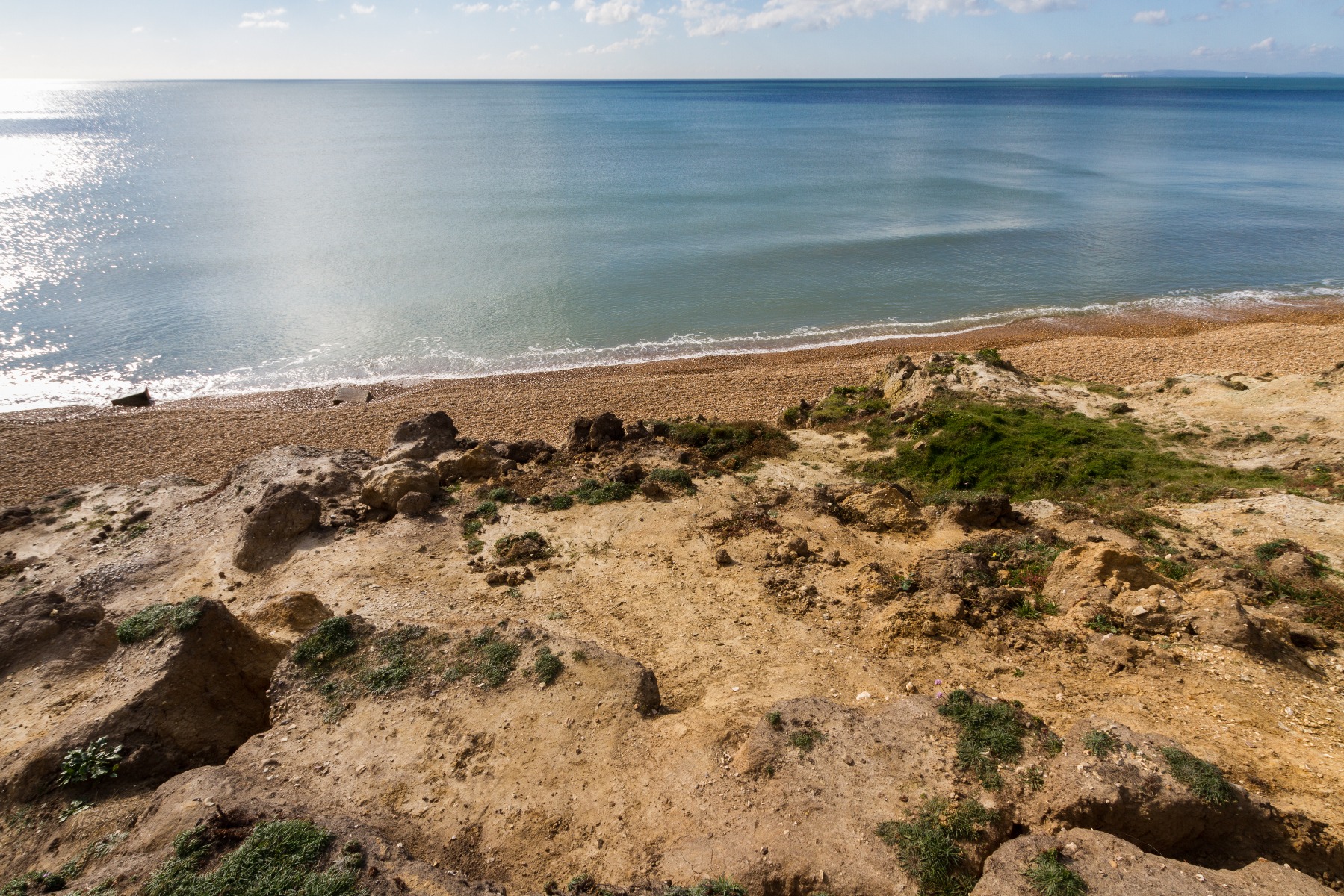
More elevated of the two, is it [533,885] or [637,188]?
[637,188]

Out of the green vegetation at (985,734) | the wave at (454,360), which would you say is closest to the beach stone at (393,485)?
the green vegetation at (985,734)

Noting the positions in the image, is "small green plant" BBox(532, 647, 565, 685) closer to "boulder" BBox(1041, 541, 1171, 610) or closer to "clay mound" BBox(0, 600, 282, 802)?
"clay mound" BBox(0, 600, 282, 802)

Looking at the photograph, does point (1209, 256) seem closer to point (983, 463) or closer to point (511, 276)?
point (983, 463)

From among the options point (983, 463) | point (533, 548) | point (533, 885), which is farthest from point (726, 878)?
point (983, 463)

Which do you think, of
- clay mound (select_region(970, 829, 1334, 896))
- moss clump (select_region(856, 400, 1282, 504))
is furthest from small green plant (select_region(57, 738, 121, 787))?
moss clump (select_region(856, 400, 1282, 504))

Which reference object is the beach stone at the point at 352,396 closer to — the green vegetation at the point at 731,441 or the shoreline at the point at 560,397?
the shoreline at the point at 560,397

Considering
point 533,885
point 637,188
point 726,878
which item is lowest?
point 533,885
